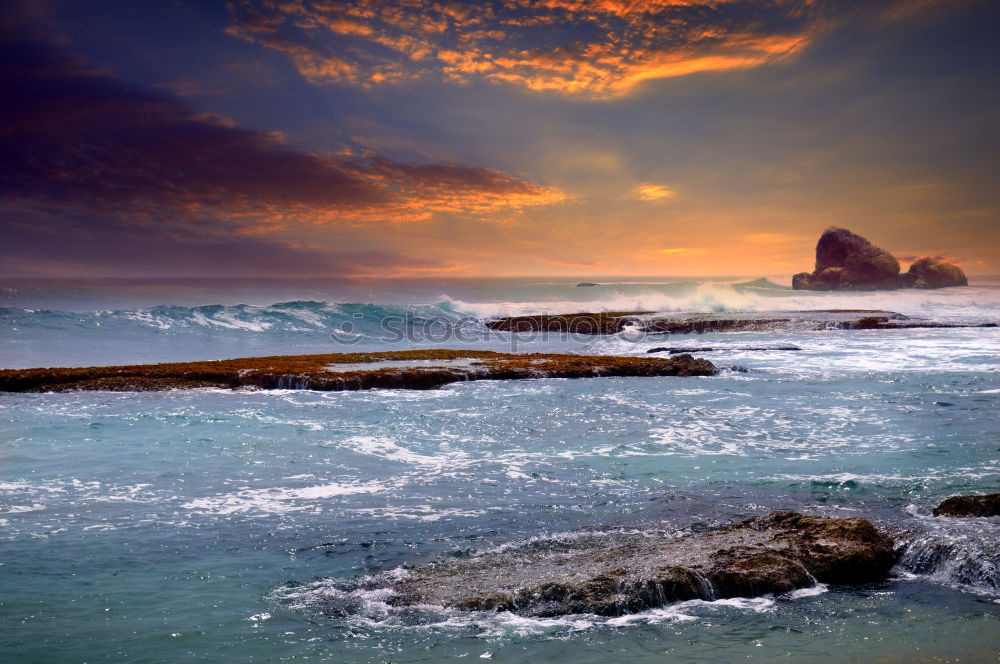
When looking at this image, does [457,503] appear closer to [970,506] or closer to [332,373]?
[970,506]

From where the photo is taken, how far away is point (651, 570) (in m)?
7.56

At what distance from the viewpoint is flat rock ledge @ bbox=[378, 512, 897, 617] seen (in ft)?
23.5

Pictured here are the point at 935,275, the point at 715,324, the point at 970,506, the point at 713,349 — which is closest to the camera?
the point at 970,506

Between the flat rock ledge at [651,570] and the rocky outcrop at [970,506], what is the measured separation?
77.5 inches

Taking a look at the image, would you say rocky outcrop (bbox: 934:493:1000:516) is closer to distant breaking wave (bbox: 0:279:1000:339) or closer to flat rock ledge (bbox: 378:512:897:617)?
flat rock ledge (bbox: 378:512:897:617)

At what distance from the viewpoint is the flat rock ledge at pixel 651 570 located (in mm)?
7164

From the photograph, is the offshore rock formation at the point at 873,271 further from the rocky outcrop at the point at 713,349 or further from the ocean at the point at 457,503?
the ocean at the point at 457,503

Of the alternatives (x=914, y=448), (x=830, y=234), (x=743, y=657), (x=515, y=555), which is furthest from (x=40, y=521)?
(x=830, y=234)

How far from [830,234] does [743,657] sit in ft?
544

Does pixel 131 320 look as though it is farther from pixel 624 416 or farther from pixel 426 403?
pixel 624 416

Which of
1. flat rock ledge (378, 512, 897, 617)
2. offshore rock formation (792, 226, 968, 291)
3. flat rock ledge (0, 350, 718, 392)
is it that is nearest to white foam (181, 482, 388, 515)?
flat rock ledge (378, 512, 897, 617)

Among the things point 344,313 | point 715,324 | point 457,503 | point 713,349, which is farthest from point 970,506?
point 344,313

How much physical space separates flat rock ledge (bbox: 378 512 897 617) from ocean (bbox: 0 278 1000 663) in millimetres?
197

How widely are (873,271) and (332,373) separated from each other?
145 m
